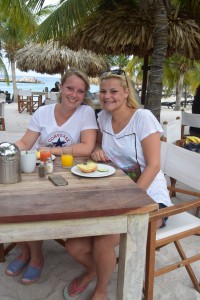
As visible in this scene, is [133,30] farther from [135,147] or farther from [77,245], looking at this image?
[77,245]

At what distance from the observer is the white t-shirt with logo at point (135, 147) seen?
2.03m

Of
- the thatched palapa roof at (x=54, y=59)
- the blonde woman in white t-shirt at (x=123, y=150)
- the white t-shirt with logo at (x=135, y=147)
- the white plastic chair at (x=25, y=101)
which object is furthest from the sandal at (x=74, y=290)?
the thatched palapa roof at (x=54, y=59)

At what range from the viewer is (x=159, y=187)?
206cm

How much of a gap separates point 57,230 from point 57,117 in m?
1.26

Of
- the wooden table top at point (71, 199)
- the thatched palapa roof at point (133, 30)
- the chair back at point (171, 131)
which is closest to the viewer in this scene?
the wooden table top at point (71, 199)

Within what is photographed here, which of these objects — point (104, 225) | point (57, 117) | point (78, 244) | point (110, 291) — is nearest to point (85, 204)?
point (104, 225)

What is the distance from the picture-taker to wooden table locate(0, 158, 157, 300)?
129 centimetres

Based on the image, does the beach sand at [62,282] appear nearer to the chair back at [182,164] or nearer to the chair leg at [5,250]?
the chair leg at [5,250]

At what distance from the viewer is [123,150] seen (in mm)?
2121

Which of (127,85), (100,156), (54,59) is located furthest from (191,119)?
(54,59)

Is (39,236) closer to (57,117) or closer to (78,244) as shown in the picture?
(78,244)

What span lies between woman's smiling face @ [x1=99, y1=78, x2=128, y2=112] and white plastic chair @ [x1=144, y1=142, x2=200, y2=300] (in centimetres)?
66

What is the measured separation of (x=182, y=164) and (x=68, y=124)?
0.98 meters

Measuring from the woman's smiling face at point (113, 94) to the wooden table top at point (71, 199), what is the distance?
667 millimetres
